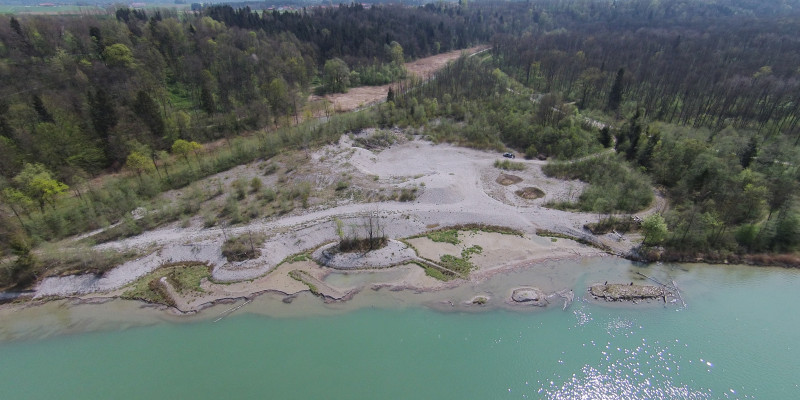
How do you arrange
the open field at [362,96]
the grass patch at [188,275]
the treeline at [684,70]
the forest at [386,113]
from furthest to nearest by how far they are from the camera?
the open field at [362,96]
the treeline at [684,70]
the forest at [386,113]
the grass patch at [188,275]

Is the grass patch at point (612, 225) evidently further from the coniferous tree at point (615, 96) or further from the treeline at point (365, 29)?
the treeline at point (365, 29)

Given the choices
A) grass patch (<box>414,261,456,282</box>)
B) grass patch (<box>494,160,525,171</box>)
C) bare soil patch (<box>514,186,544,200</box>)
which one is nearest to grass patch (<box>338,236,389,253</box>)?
grass patch (<box>414,261,456,282</box>)

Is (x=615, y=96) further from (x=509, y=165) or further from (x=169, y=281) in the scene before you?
(x=169, y=281)

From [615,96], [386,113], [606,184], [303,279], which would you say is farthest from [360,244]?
[615,96]

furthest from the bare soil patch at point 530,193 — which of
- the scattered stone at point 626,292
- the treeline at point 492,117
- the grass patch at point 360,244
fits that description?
the grass patch at point 360,244

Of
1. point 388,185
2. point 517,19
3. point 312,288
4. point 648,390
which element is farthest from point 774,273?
point 517,19

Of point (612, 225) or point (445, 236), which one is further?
point (612, 225)
